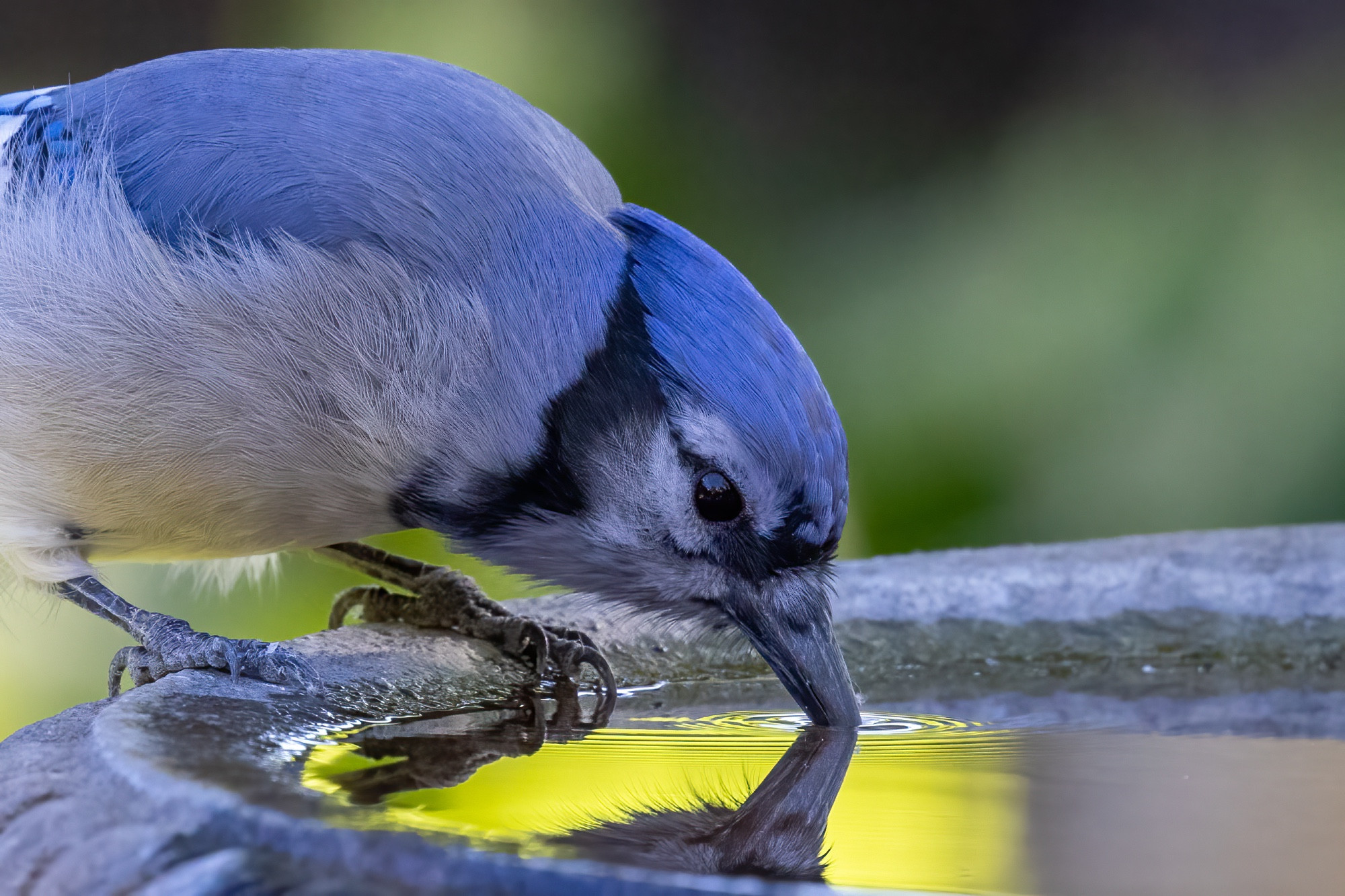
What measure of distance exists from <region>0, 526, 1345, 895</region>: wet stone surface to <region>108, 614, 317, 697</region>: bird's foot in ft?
0.16

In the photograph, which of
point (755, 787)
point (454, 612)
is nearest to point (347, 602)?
point (454, 612)

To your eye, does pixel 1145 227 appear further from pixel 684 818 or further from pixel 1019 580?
pixel 684 818

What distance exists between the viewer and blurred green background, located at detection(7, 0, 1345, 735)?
160 inches

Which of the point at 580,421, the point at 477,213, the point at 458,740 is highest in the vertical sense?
the point at 477,213

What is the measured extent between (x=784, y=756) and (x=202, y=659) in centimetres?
76

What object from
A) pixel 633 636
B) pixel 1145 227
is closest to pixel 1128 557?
pixel 633 636

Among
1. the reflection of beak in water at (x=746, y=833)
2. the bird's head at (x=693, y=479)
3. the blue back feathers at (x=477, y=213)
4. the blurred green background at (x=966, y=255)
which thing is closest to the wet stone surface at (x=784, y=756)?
the reflection of beak in water at (x=746, y=833)

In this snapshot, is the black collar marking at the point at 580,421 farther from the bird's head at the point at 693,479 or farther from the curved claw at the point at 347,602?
the curved claw at the point at 347,602

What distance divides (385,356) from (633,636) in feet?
2.22

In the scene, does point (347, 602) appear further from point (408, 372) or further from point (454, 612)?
point (408, 372)

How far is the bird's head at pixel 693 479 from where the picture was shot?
1739mm

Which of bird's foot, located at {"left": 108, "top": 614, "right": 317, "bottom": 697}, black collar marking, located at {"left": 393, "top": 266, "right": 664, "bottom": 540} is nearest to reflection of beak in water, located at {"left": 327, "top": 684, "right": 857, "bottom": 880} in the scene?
bird's foot, located at {"left": 108, "top": 614, "right": 317, "bottom": 697}

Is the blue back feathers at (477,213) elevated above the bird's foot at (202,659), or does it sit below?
above

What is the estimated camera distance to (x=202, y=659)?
1816 millimetres
